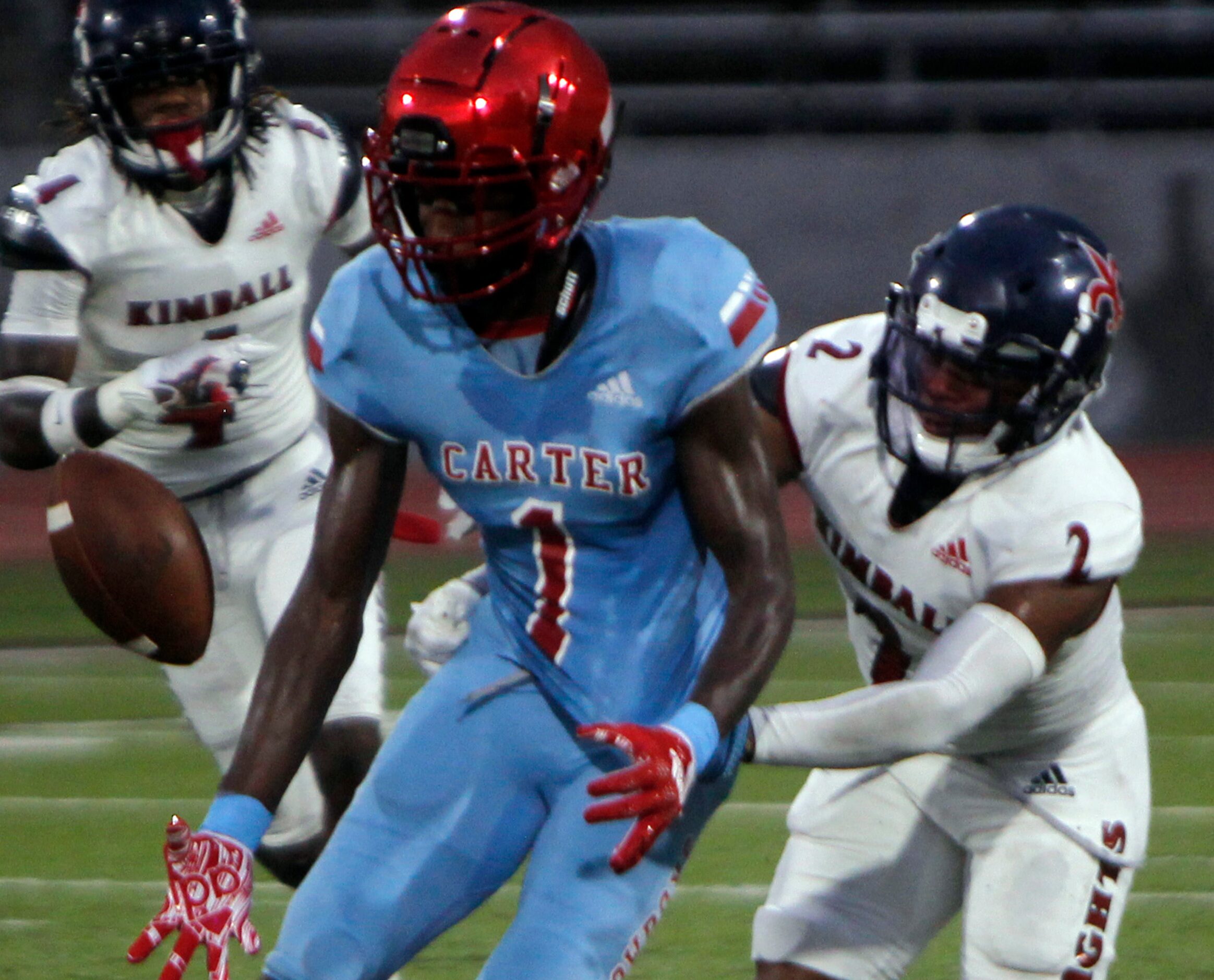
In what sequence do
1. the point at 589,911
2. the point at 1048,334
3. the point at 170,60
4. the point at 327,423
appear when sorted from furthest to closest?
the point at 170,60 → the point at 1048,334 → the point at 327,423 → the point at 589,911

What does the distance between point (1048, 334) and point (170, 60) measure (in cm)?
189

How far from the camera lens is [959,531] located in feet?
9.75

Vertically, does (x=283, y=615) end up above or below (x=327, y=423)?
below

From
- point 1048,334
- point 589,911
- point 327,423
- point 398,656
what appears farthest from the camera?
point 398,656

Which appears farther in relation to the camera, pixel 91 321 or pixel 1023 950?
pixel 91 321

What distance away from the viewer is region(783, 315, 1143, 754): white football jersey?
2896 millimetres

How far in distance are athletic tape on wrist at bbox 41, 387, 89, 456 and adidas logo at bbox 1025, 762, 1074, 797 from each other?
6.30ft

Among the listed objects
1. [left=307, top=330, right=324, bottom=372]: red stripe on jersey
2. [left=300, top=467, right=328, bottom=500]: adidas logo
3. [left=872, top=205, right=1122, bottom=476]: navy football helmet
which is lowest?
[left=300, top=467, right=328, bottom=500]: adidas logo

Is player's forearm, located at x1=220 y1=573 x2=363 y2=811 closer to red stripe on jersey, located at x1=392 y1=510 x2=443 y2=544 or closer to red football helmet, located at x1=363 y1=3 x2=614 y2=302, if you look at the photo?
red football helmet, located at x1=363 y1=3 x2=614 y2=302

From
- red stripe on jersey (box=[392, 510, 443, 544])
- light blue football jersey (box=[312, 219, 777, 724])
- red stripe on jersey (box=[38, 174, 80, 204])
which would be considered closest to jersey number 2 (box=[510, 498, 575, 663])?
light blue football jersey (box=[312, 219, 777, 724])

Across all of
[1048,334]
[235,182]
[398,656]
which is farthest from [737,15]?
[1048,334]

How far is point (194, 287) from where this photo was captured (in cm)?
414

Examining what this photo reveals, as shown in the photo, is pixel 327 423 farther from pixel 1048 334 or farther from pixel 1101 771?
pixel 1101 771

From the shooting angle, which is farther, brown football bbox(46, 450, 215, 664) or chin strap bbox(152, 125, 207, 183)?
chin strap bbox(152, 125, 207, 183)
